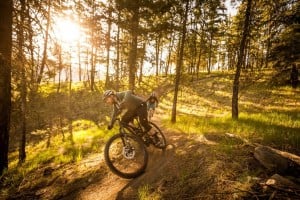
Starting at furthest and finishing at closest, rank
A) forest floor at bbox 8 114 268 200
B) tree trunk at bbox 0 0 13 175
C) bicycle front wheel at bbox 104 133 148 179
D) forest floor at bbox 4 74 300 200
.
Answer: tree trunk at bbox 0 0 13 175 < bicycle front wheel at bbox 104 133 148 179 < forest floor at bbox 8 114 268 200 < forest floor at bbox 4 74 300 200

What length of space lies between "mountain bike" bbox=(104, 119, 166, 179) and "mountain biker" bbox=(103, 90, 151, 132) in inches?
11.0

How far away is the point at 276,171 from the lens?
536 cm

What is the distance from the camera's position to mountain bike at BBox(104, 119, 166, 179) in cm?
714

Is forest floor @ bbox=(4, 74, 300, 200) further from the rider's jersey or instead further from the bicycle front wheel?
the rider's jersey

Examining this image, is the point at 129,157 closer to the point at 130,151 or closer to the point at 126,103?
the point at 130,151

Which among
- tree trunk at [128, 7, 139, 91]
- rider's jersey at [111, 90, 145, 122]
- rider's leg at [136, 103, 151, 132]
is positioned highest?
tree trunk at [128, 7, 139, 91]

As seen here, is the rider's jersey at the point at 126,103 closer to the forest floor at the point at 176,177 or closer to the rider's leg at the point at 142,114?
the rider's leg at the point at 142,114

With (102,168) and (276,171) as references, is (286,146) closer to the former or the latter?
(276,171)

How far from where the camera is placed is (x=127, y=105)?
7.58 meters

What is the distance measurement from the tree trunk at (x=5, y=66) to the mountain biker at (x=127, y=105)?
3.62 m

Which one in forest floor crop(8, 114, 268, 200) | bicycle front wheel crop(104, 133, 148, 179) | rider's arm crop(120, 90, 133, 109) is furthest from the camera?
rider's arm crop(120, 90, 133, 109)

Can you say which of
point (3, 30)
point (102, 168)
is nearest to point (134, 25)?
point (3, 30)

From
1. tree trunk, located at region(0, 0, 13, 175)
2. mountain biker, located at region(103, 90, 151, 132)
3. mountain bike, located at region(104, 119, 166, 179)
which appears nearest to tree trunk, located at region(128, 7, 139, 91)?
mountain bike, located at region(104, 119, 166, 179)

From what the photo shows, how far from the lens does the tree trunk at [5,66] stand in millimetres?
7754
